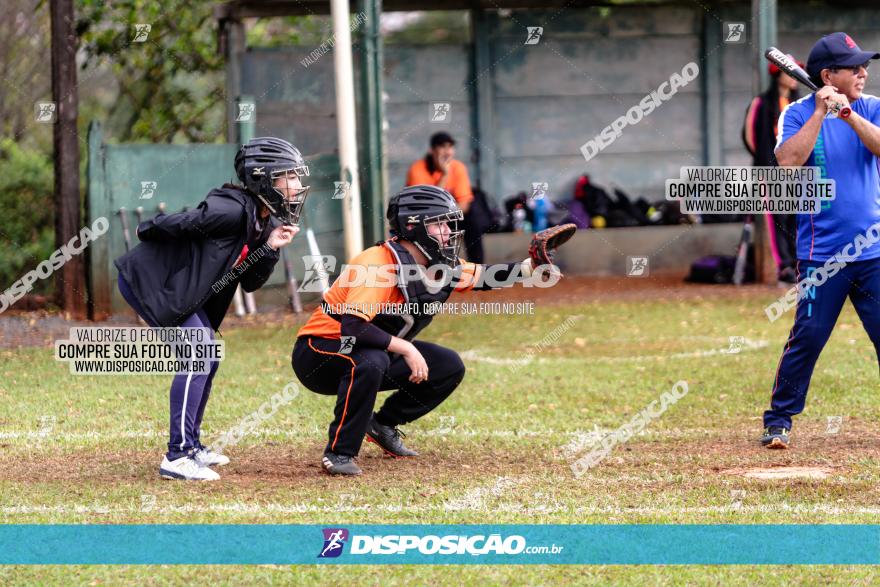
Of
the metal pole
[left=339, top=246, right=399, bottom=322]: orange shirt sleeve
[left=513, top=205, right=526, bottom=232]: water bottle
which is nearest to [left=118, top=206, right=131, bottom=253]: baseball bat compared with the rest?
the metal pole

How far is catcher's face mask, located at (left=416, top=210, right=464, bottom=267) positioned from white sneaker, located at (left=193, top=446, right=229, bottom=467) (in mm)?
1574

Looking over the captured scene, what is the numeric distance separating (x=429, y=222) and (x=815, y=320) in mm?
2234

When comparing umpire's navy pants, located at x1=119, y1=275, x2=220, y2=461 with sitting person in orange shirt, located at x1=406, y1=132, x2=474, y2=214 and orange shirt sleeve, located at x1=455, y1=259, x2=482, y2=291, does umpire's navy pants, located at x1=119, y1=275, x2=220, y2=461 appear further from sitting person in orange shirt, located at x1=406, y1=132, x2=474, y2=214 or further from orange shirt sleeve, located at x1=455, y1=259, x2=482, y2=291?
sitting person in orange shirt, located at x1=406, y1=132, x2=474, y2=214

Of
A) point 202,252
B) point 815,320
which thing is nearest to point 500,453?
point 815,320

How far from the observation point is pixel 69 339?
12.0 m

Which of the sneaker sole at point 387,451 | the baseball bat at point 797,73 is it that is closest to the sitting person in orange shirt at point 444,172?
the baseball bat at point 797,73

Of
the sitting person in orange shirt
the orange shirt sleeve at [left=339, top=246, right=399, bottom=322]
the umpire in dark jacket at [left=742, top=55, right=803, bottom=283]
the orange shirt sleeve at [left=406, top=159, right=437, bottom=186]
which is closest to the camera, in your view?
the orange shirt sleeve at [left=339, top=246, right=399, bottom=322]

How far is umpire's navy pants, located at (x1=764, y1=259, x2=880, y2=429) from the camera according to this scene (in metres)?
7.07

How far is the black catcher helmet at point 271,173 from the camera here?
661cm

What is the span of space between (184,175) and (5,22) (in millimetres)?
4967

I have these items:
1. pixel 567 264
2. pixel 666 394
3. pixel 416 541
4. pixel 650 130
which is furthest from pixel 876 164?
pixel 650 130

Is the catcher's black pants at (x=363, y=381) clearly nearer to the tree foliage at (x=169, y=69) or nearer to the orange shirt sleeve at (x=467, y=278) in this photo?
the orange shirt sleeve at (x=467, y=278)

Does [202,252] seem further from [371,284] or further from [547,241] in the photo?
[547,241]

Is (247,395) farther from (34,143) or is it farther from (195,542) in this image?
(34,143)
